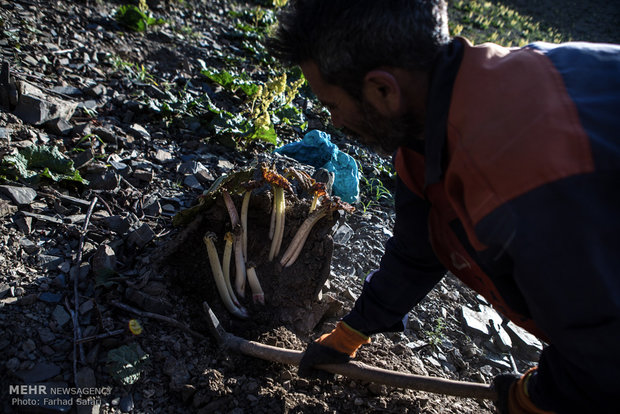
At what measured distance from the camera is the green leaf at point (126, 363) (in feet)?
6.54

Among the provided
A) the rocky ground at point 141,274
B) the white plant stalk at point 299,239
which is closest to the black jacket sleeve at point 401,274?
the rocky ground at point 141,274

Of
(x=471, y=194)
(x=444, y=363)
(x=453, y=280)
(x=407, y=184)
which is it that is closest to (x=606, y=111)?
(x=471, y=194)

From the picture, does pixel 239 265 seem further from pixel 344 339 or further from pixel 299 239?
pixel 344 339

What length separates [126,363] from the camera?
202 centimetres

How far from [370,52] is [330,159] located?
8.29ft

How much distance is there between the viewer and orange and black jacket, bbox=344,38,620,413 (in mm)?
1086

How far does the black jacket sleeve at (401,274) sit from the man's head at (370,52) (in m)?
0.41

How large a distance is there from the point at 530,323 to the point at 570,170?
0.83 metres

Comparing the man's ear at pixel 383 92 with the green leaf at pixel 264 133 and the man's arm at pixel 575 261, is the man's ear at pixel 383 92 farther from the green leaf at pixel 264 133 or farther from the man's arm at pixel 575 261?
the green leaf at pixel 264 133

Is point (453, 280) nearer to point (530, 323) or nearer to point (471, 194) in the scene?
point (530, 323)

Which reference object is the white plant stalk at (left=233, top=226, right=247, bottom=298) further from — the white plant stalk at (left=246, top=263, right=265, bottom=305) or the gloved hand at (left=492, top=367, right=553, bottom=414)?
the gloved hand at (left=492, top=367, right=553, bottom=414)

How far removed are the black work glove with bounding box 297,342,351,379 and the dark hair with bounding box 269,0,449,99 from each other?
1.21 m

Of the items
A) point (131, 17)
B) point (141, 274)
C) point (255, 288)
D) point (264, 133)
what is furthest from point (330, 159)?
point (131, 17)

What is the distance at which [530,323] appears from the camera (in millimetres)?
1686
